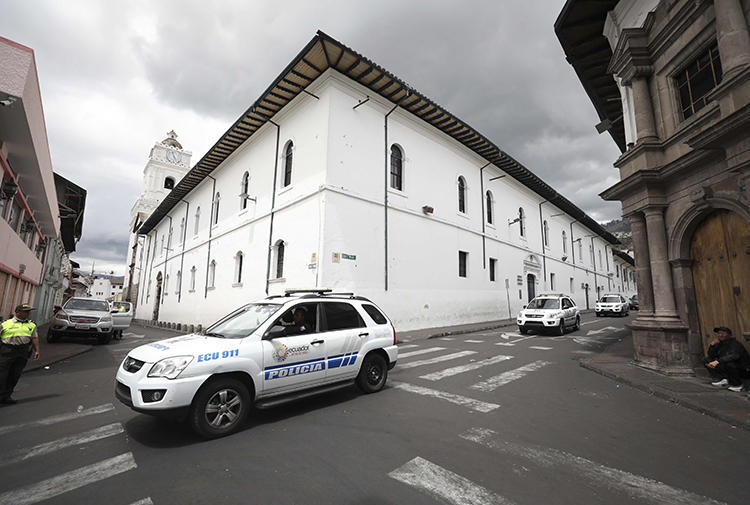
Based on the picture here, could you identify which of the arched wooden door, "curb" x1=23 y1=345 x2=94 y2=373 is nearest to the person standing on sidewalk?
"curb" x1=23 y1=345 x2=94 y2=373

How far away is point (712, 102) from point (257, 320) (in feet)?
32.0

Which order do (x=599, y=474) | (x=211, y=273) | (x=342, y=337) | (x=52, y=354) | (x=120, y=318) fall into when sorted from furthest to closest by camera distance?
(x=211, y=273) < (x=120, y=318) < (x=52, y=354) < (x=342, y=337) < (x=599, y=474)

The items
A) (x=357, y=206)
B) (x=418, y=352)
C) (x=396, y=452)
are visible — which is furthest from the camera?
(x=357, y=206)

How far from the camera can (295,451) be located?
3.83 metres

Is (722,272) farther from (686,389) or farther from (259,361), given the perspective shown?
(259,361)

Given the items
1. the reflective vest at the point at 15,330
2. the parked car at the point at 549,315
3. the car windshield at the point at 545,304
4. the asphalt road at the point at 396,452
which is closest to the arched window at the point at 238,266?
the asphalt road at the point at 396,452

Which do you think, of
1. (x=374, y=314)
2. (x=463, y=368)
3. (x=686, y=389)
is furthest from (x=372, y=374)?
(x=686, y=389)

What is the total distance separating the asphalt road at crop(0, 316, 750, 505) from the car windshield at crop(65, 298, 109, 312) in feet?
31.9

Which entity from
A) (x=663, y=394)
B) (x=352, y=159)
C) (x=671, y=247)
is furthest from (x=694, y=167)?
(x=352, y=159)

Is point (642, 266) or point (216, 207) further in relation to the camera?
point (216, 207)

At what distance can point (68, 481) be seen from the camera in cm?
326

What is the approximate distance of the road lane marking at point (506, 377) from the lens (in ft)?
21.6

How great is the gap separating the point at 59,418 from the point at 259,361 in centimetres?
330

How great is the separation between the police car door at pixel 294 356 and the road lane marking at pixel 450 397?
75.3 inches
